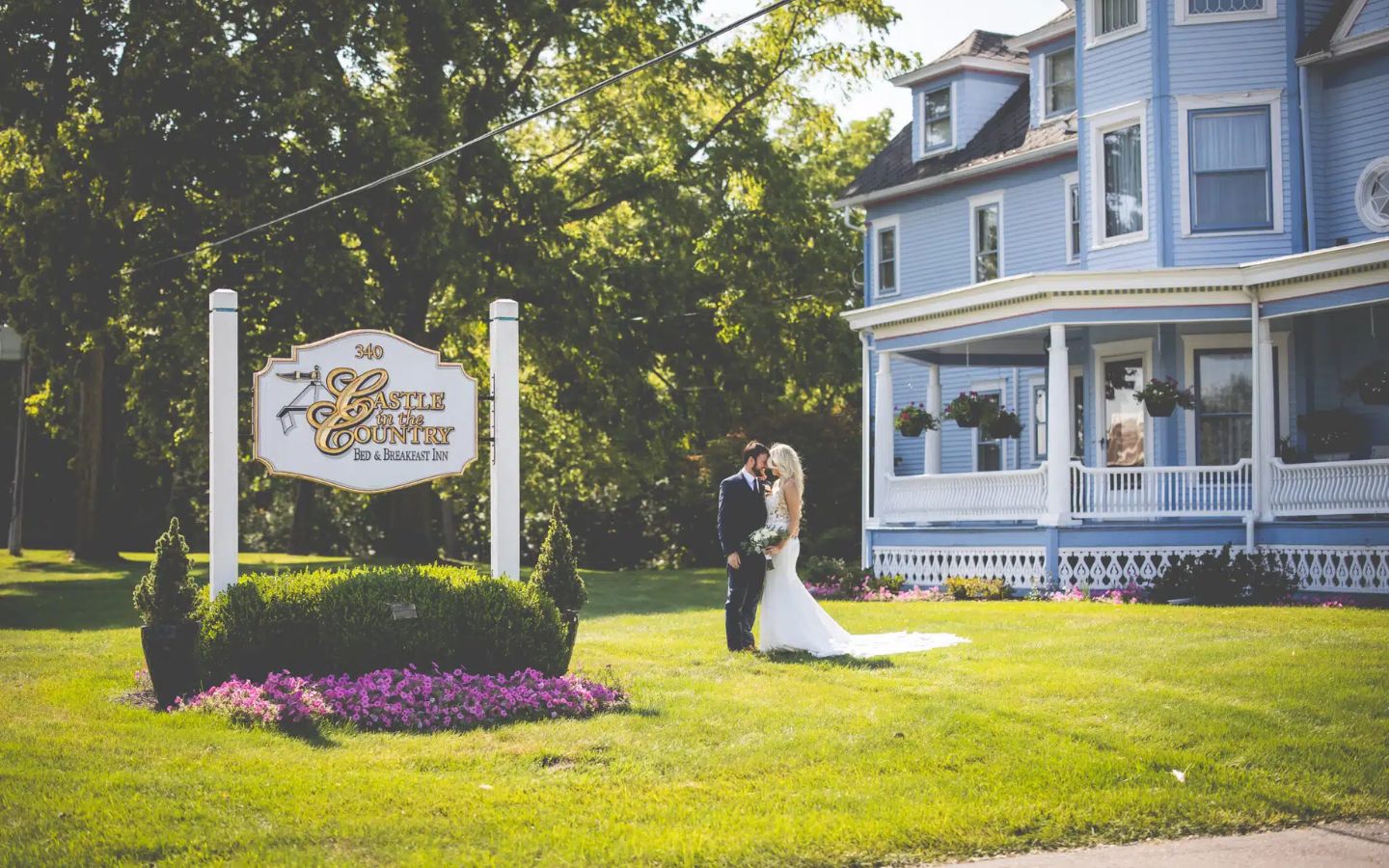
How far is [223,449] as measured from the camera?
11.3 metres

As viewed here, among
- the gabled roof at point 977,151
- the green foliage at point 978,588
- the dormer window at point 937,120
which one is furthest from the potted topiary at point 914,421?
the dormer window at point 937,120

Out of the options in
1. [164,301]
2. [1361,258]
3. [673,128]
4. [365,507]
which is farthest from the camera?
[365,507]

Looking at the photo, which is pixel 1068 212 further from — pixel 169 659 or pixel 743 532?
pixel 169 659

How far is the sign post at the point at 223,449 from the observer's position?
445 inches

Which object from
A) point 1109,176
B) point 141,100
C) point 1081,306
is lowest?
point 1081,306

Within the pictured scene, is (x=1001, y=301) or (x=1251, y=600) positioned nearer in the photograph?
(x=1251, y=600)

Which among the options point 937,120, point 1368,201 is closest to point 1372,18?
point 1368,201

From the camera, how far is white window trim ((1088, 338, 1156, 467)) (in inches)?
891

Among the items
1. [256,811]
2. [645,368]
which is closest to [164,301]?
[645,368]

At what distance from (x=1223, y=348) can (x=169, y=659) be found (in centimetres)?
1645

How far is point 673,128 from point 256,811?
81.1 ft

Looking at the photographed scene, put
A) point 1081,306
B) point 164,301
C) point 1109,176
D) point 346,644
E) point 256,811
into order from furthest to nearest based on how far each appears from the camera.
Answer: point 164,301 → point 1109,176 → point 1081,306 → point 346,644 → point 256,811

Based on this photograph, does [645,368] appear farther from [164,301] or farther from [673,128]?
[164,301]

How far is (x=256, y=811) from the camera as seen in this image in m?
7.46
